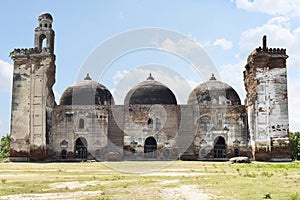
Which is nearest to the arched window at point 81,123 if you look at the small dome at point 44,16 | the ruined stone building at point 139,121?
the ruined stone building at point 139,121

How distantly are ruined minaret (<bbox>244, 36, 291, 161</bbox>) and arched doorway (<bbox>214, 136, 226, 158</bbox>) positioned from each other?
2268 millimetres

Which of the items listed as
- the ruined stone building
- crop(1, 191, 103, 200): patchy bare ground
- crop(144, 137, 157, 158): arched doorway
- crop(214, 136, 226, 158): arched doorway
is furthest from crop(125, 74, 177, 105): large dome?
crop(1, 191, 103, 200): patchy bare ground

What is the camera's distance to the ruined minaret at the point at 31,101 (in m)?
28.3

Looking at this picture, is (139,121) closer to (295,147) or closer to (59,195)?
(295,147)

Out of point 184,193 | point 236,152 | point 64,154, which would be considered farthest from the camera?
point 64,154

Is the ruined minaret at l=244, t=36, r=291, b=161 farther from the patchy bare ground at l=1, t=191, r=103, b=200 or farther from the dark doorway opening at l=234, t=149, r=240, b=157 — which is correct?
the patchy bare ground at l=1, t=191, r=103, b=200

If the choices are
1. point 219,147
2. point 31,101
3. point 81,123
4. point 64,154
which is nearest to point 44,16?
point 31,101

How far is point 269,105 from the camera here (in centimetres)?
2856

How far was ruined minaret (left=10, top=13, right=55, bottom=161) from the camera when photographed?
28.3m

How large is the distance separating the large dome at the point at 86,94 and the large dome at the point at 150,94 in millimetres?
2091

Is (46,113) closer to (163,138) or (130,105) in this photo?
(130,105)

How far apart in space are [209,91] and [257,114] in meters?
5.38

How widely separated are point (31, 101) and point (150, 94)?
361 inches

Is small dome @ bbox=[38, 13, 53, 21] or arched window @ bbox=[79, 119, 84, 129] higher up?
small dome @ bbox=[38, 13, 53, 21]
